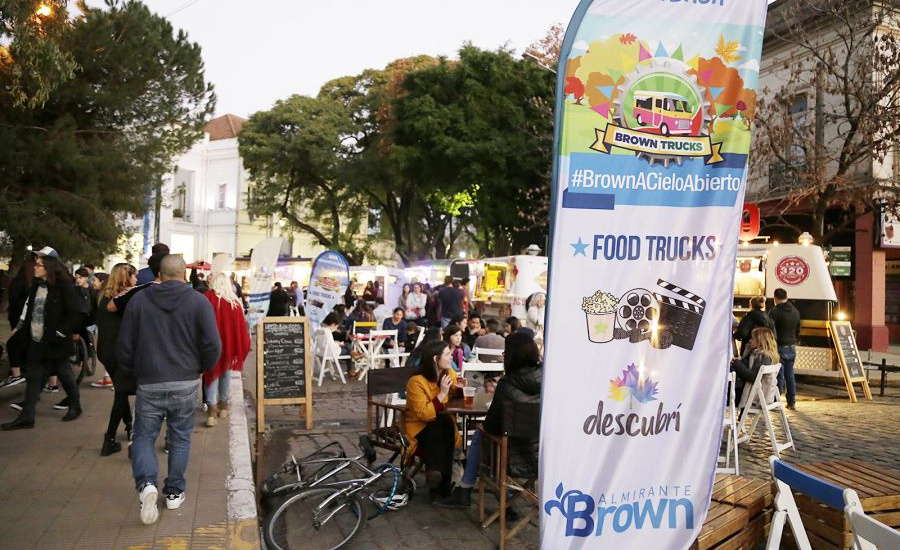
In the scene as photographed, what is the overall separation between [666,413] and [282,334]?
17.7 feet

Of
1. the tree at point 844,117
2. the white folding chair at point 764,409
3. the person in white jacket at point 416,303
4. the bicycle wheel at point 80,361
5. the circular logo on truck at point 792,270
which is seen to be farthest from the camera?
the person in white jacket at point 416,303

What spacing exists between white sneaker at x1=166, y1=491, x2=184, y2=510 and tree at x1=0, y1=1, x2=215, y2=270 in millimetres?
9972

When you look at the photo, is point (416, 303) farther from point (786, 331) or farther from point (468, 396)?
point (468, 396)

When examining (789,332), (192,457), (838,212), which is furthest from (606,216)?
(838,212)

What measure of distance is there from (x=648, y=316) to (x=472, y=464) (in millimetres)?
2161

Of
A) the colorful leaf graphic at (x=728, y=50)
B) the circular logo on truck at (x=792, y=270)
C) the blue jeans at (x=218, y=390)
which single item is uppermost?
the colorful leaf graphic at (x=728, y=50)

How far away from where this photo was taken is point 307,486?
4938 millimetres

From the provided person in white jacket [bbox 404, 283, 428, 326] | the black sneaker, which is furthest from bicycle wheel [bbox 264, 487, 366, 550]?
person in white jacket [bbox 404, 283, 428, 326]

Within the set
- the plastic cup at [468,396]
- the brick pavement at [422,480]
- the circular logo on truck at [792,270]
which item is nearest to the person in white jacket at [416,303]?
the brick pavement at [422,480]

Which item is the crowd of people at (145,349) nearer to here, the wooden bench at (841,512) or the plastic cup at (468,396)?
the plastic cup at (468,396)

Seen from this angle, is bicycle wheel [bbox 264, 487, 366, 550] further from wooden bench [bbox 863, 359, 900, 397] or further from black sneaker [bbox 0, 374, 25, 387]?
wooden bench [bbox 863, 359, 900, 397]

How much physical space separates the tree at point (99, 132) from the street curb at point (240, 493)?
27.9ft

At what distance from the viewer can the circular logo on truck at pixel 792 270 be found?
12.4 metres

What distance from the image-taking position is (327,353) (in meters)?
11.7
